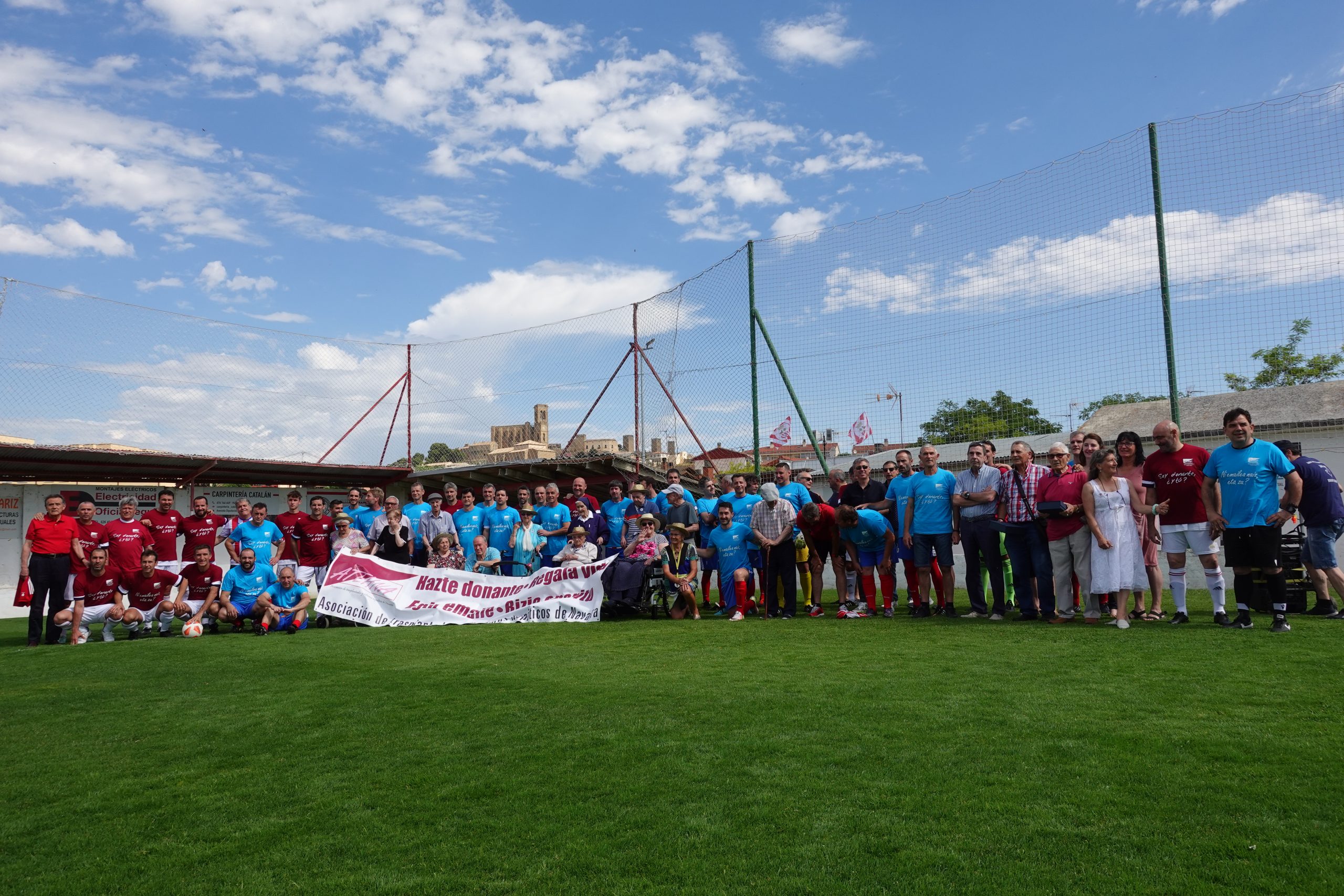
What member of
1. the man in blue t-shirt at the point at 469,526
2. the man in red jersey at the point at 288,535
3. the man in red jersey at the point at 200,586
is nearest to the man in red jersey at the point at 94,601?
the man in red jersey at the point at 200,586

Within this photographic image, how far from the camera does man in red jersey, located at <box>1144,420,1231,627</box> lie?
7.51 metres

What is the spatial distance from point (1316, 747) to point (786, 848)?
241cm

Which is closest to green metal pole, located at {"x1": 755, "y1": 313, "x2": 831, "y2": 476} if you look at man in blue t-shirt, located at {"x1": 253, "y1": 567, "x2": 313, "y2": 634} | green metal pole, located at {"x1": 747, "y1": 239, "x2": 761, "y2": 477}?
green metal pole, located at {"x1": 747, "y1": 239, "x2": 761, "y2": 477}

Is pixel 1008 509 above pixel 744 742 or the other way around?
above

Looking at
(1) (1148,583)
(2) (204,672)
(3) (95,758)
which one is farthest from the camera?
(1) (1148,583)

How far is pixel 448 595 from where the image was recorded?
1109 cm

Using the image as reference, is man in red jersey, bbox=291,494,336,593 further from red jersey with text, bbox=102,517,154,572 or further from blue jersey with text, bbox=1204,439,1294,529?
blue jersey with text, bbox=1204,439,1294,529

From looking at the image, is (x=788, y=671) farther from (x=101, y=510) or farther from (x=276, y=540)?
(x=101, y=510)

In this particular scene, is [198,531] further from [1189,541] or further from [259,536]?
[1189,541]

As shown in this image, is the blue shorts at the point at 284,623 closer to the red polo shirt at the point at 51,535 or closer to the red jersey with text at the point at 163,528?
the red jersey with text at the point at 163,528

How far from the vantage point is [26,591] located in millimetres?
11500

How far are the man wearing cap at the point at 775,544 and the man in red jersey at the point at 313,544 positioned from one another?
5938 mm

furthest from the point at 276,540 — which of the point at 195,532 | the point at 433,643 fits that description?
the point at 433,643

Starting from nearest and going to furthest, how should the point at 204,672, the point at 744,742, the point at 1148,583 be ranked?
the point at 744,742
the point at 204,672
the point at 1148,583
